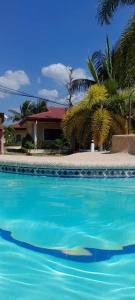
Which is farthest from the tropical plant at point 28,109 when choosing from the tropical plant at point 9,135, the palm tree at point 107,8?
the palm tree at point 107,8

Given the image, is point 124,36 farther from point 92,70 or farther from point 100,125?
point 92,70

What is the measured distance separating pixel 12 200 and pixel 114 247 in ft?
13.6

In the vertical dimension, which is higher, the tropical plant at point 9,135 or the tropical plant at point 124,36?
the tropical plant at point 124,36

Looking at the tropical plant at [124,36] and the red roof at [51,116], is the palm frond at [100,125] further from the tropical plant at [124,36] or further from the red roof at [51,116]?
the red roof at [51,116]

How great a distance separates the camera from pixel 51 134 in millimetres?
27688

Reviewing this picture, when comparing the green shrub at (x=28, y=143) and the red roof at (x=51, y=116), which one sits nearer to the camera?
the green shrub at (x=28, y=143)

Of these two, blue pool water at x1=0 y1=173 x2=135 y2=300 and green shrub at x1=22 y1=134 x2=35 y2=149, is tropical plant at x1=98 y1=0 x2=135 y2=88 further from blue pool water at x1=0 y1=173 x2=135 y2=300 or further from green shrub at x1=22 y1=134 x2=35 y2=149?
blue pool water at x1=0 y1=173 x2=135 y2=300

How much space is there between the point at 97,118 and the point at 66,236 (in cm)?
1443

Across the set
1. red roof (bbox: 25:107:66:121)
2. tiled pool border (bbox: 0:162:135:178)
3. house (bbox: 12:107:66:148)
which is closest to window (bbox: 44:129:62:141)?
house (bbox: 12:107:66:148)

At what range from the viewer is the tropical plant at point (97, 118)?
20109mm

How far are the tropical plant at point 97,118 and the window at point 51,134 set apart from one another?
18.6 ft

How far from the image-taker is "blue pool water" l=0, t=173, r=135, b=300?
4043mm

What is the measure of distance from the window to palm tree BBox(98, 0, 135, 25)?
11.0m

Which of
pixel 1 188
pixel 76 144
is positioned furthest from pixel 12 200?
pixel 76 144
